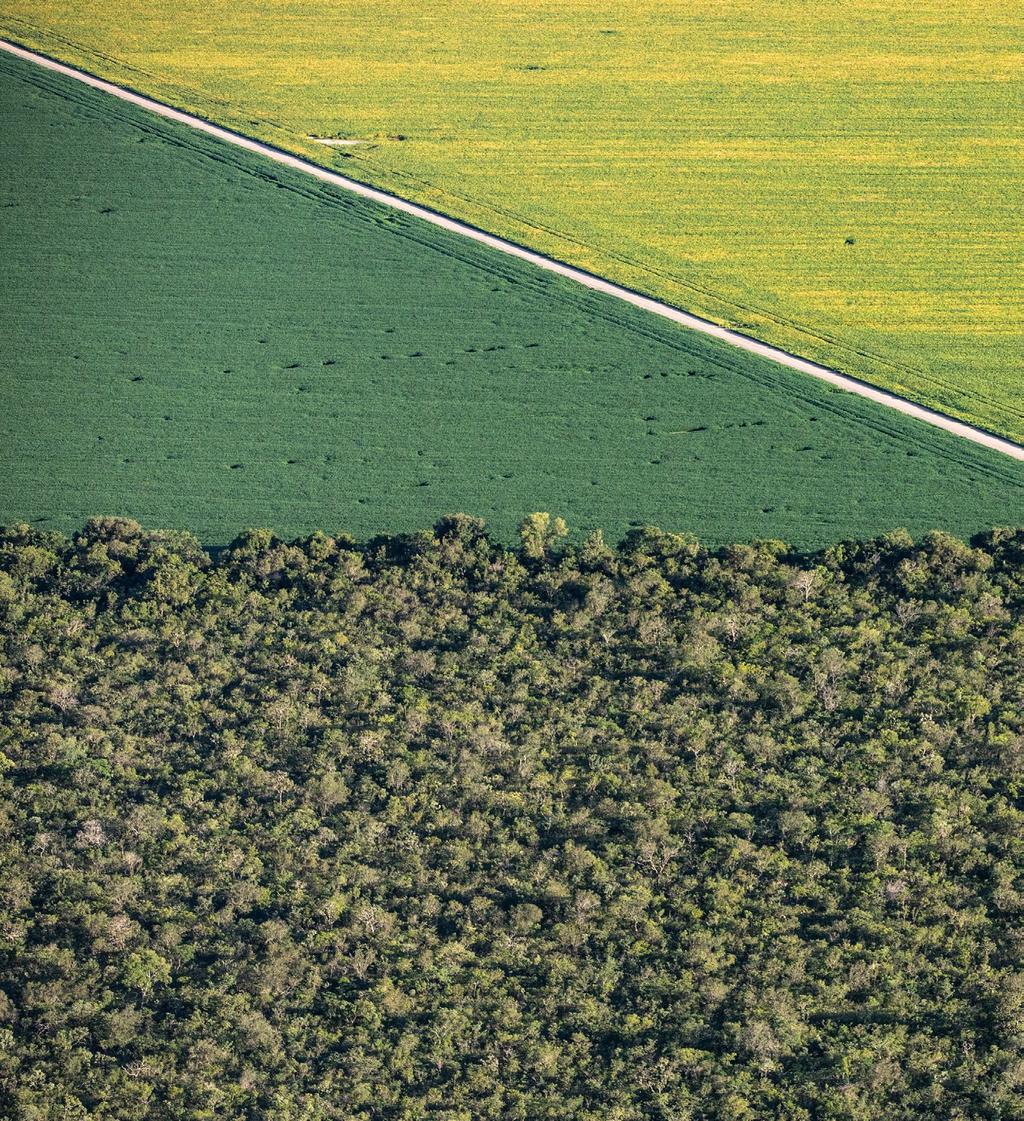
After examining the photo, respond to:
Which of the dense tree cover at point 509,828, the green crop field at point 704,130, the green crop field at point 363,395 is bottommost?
the dense tree cover at point 509,828

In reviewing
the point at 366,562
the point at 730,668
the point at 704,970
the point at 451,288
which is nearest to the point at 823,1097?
the point at 704,970

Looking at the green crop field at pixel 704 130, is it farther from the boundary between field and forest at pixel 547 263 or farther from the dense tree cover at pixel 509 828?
the dense tree cover at pixel 509 828

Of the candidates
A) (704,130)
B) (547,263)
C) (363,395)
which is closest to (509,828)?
(363,395)

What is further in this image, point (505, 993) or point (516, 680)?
point (516, 680)

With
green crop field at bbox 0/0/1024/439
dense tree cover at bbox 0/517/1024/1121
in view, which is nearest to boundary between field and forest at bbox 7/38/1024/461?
green crop field at bbox 0/0/1024/439

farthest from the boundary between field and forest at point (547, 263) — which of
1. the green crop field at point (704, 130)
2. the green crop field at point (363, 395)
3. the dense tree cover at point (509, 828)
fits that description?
the dense tree cover at point (509, 828)

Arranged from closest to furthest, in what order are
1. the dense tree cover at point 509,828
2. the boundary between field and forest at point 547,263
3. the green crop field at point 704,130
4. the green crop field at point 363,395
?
the dense tree cover at point 509,828, the green crop field at point 363,395, the boundary between field and forest at point 547,263, the green crop field at point 704,130

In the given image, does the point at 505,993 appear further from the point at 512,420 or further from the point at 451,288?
the point at 451,288
